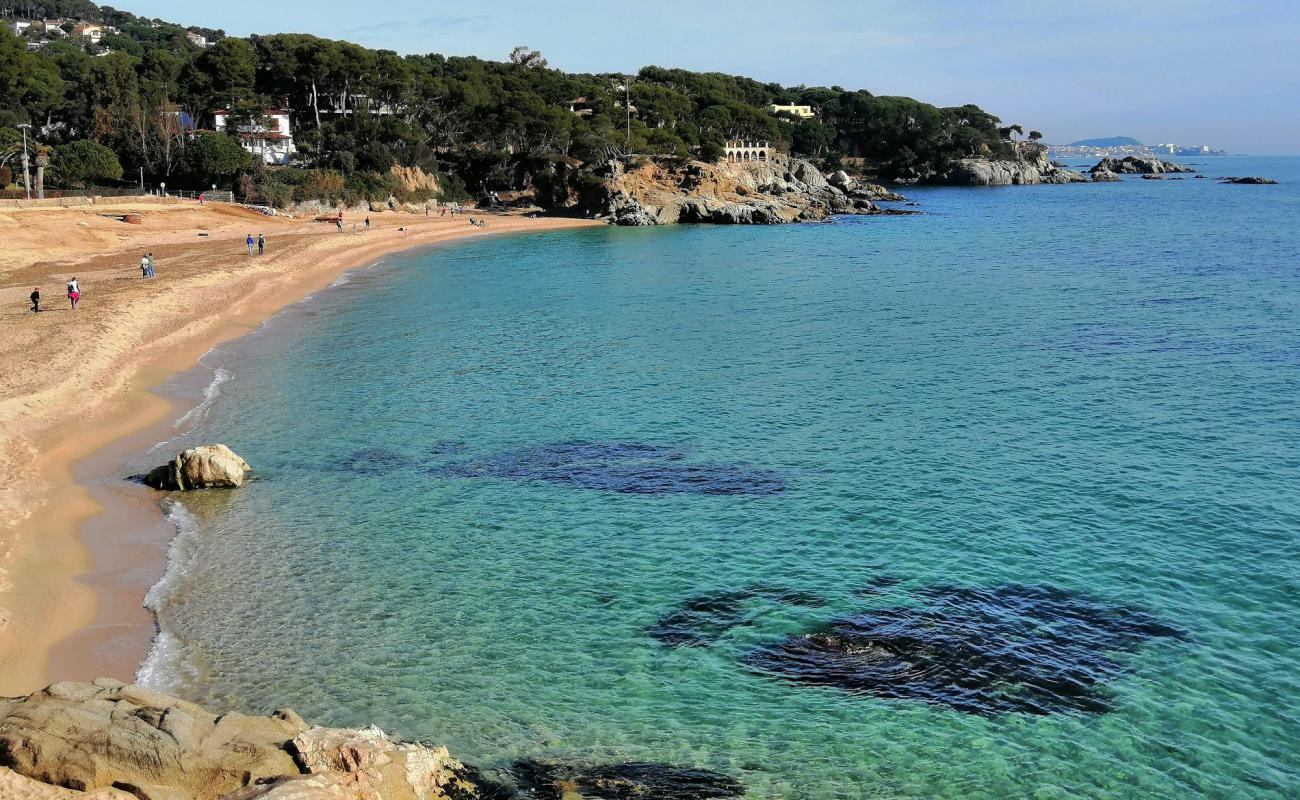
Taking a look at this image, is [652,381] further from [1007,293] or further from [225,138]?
[225,138]

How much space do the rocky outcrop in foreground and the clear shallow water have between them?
2.16 meters

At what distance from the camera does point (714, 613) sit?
57.3 ft

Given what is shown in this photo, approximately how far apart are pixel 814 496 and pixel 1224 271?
4905 centimetres

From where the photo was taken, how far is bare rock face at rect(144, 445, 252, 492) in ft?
76.6

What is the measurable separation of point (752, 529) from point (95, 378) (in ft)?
74.9

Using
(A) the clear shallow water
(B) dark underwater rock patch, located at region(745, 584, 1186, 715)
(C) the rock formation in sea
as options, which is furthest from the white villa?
(C) the rock formation in sea

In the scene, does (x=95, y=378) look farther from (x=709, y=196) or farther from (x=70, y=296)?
(x=709, y=196)

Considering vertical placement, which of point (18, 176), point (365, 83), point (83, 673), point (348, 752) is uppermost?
point (365, 83)

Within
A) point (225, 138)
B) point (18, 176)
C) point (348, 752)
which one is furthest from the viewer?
point (225, 138)

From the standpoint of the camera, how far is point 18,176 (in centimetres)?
8119

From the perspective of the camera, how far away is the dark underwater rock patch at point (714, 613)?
16672mm

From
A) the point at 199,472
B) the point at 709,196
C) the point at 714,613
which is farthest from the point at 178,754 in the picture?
the point at 709,196

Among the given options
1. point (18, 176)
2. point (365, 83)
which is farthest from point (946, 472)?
point (365, 83)

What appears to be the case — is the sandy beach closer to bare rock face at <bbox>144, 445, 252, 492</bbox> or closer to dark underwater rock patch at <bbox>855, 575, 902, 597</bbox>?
bare rock face at <bbox>144, 445, 252, 492</bbox>
